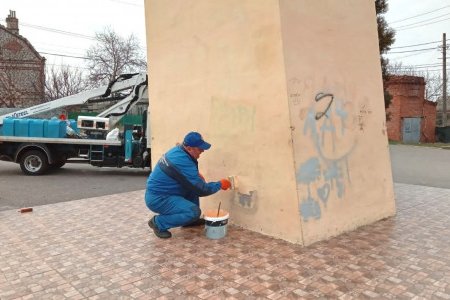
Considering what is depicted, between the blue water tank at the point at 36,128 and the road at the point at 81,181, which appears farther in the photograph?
the blue water tank at the point at 36,128

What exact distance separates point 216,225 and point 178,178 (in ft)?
2.45

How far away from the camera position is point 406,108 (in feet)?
82.9

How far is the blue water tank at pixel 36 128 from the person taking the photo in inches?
436

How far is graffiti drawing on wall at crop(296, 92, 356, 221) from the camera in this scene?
4.47 metres

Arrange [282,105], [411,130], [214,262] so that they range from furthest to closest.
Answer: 1. [411,130]
2. [282,105]
3. [214,262]

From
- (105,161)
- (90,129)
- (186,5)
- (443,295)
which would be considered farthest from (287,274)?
(90,129)

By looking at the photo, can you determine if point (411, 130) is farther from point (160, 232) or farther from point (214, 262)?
point (214, 262)

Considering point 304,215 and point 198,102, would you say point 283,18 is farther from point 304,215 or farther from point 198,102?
point 304,215

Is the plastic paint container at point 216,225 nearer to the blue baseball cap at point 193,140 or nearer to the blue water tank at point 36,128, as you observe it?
the blue baseball cap at point 193,140

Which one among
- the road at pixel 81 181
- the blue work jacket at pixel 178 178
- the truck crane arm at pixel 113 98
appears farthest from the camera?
the truck crane arm at pixel 113 98

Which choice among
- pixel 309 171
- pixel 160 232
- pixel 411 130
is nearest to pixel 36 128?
pixel 160 232

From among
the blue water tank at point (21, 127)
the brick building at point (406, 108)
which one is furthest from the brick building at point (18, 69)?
the brick building at point (406, 108)

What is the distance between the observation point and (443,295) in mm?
3154

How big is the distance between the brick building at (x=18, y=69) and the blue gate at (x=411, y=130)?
1104 inches
